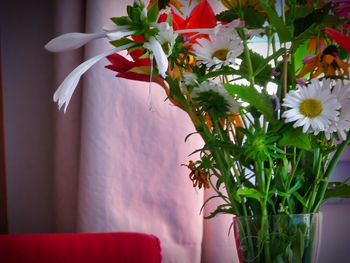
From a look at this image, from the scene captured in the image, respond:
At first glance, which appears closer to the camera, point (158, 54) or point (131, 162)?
point (158, 54)

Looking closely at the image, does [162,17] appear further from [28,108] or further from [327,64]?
[28,108]

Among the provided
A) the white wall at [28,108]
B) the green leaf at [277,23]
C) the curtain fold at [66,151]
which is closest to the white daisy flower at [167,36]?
the green leaf at [277,23]

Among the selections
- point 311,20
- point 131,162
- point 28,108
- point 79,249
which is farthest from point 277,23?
point 28,108

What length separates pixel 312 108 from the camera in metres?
0.49

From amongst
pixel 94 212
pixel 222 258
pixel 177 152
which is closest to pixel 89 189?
A: pixel 94 212

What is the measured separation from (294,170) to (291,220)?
0.06 m

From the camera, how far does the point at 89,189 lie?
104 cm

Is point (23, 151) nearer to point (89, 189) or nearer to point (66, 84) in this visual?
point (89, 189)

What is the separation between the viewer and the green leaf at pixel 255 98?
0.49 metres

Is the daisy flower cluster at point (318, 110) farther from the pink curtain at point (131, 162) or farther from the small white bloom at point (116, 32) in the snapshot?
the pink curtain at point (131, 162)

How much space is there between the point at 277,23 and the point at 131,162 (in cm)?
67

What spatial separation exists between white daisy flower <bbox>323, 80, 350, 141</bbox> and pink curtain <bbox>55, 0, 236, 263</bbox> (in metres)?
0.58

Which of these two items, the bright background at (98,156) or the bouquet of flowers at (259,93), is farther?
the bright background at (98,156)

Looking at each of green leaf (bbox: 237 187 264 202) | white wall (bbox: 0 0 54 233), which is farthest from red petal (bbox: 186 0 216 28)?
white wall (bbox: 0 0 54 233)
